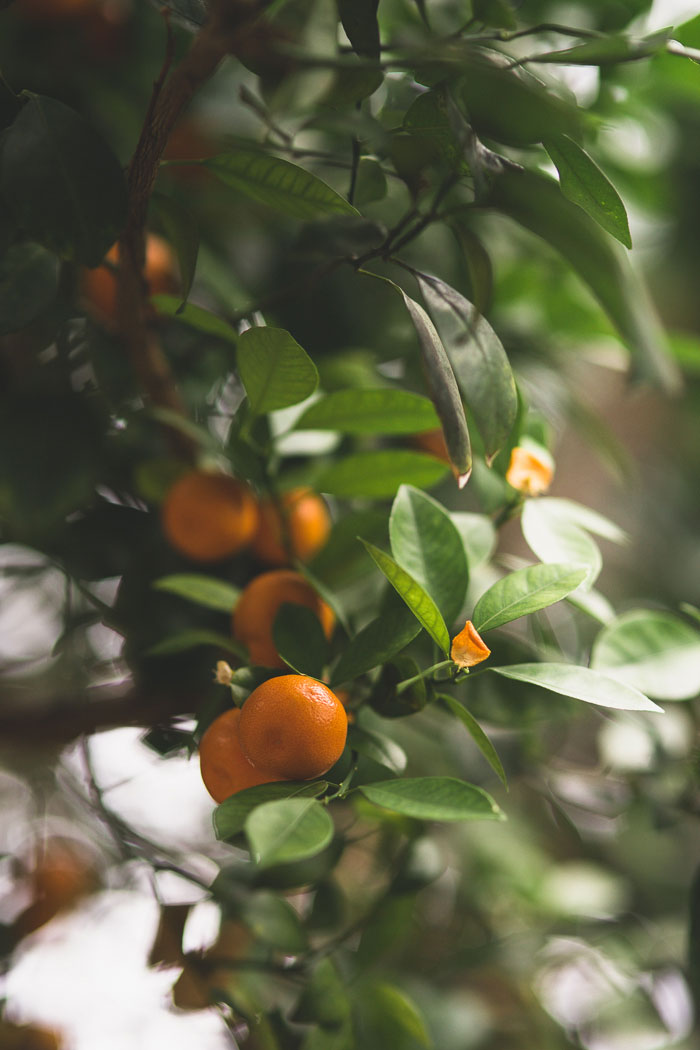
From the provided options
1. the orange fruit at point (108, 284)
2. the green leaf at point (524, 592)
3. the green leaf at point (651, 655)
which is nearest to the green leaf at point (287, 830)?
the green leaf at point (524, 592)

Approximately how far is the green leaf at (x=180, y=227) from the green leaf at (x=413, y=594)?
7.1 inches

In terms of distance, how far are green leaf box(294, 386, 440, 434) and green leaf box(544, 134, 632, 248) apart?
130 millimetres

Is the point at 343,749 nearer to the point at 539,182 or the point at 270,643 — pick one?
the point at 270,643

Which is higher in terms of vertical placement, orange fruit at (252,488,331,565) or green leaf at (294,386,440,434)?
green leaf at (294,386,440,434)

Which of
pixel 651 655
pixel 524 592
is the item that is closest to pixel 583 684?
pixel 524 592

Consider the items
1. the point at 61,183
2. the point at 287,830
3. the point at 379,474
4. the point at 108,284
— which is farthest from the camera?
the point at 108,284

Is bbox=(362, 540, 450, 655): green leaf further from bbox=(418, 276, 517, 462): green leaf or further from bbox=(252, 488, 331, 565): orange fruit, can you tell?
bbox=(252, 488, 331, 565): orange fruit

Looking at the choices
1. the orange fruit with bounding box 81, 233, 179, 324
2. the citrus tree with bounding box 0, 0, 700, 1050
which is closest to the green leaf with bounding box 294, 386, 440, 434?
the citrus tree with bounding box 0, 0, 700, 1050

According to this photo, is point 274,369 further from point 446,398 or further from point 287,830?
point 287,830

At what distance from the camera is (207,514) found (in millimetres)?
498

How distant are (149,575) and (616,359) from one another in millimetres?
535

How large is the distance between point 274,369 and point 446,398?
93mm

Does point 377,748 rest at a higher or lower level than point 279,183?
lower

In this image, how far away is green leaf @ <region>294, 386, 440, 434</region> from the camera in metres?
0.44
